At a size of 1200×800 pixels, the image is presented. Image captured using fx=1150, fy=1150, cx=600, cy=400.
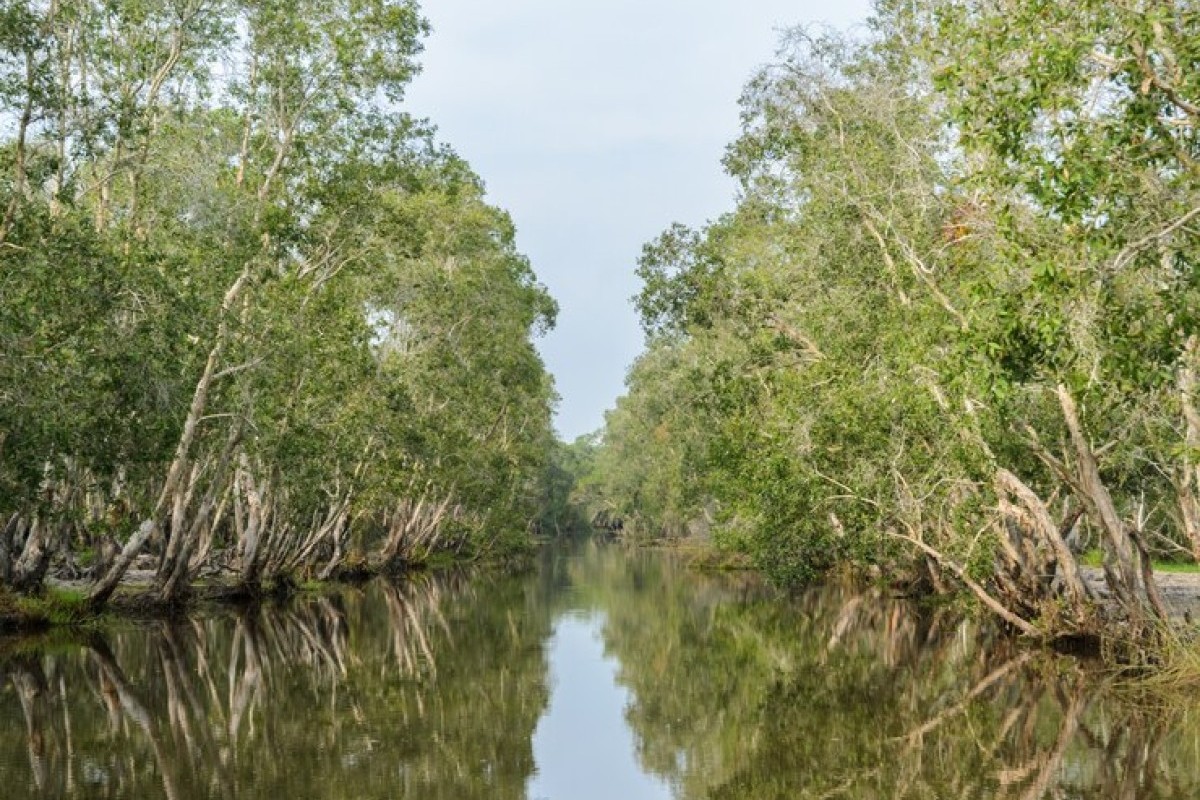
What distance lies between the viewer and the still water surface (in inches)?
488

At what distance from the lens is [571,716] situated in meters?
17.5

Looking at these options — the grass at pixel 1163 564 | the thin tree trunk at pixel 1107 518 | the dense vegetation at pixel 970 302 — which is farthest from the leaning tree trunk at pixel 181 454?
the grass at pixel 1163 564

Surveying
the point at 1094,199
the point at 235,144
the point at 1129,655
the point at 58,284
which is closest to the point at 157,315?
the point at 58,284

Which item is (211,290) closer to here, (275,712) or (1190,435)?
(275,712)

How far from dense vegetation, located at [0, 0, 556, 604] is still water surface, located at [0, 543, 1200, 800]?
419 cm

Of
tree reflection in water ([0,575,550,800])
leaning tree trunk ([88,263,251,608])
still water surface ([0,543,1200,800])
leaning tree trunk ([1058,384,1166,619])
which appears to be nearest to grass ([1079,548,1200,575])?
still water surface ([0,543,1200,800])

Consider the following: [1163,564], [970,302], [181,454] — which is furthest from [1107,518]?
[1163,564]

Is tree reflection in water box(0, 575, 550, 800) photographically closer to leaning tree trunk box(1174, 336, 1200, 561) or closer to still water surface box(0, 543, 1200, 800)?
still water surface box(0, 543, 1200, 800)

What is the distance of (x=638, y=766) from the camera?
45.9 feet

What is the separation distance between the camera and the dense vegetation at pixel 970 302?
38.5 feet

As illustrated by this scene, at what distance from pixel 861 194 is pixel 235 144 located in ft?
58.2

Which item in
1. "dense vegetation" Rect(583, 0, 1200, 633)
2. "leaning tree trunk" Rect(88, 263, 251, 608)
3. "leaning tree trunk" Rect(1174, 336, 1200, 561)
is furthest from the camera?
"leaning tree trunk" Rect(88, 263, 251, 608)

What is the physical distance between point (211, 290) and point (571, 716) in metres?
14.9

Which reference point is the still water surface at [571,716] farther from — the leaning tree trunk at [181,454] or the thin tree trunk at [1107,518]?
the thin tree trunk at [1107,518]
